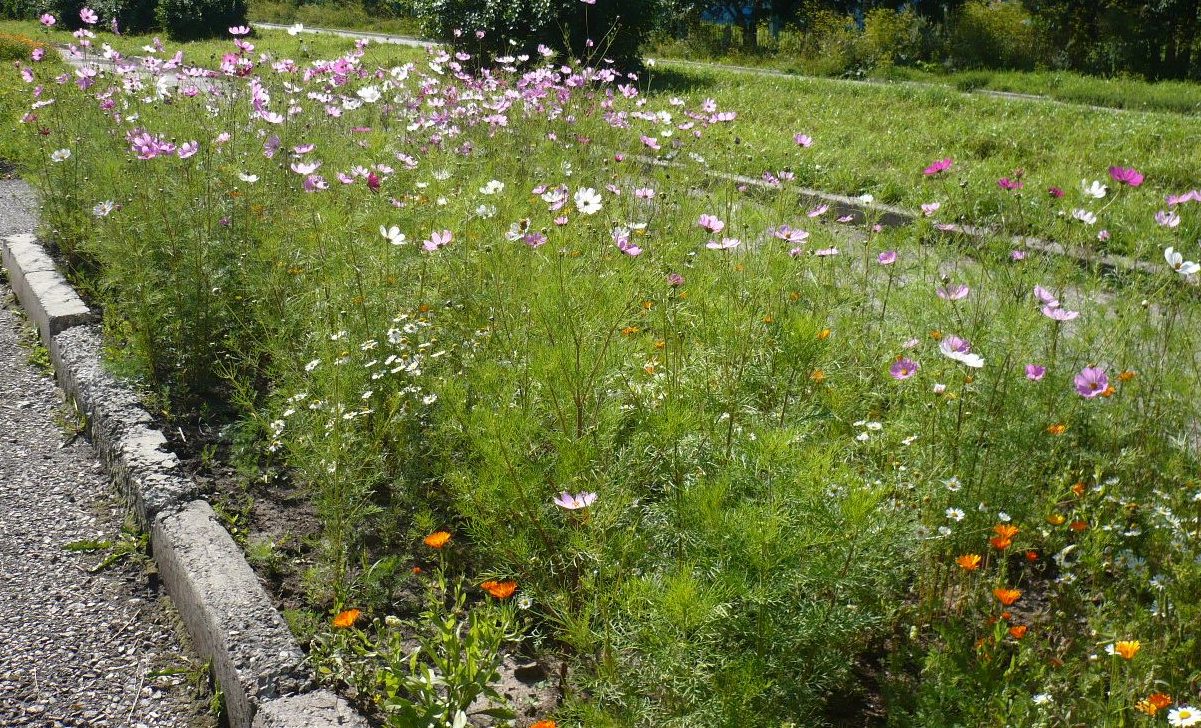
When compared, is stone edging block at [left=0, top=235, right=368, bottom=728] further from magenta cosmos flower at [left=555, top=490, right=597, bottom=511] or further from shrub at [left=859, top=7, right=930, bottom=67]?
shrub at [left=859, top=7, right=930, bottom=67]

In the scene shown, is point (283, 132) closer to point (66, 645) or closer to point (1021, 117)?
point (66, 645)

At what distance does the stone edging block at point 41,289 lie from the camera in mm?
3973

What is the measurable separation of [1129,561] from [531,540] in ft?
4.65

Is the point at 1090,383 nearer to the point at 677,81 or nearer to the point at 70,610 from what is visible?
the point at 70,610

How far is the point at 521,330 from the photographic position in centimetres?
302

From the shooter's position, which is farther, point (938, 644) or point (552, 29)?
point (552, 29)

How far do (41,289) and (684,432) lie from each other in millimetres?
3438

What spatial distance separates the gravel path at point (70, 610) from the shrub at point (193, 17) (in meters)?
19.4

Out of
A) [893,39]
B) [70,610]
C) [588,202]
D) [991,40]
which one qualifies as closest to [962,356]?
[588,202]

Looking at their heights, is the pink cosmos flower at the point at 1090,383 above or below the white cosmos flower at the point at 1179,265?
below

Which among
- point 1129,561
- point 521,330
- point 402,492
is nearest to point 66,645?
point 402,492

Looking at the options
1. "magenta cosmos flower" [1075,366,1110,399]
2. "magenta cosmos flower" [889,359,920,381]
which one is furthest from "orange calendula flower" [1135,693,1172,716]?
"magenta cosmos flower" [889,359,920,381]

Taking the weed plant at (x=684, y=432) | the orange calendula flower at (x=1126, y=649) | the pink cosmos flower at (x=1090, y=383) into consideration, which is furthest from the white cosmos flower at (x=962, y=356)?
the orange calendula flower at (x=1126, y=649)

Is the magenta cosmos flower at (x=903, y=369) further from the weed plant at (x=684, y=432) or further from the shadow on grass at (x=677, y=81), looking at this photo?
the shadow on grass at (x=677, y=81)
